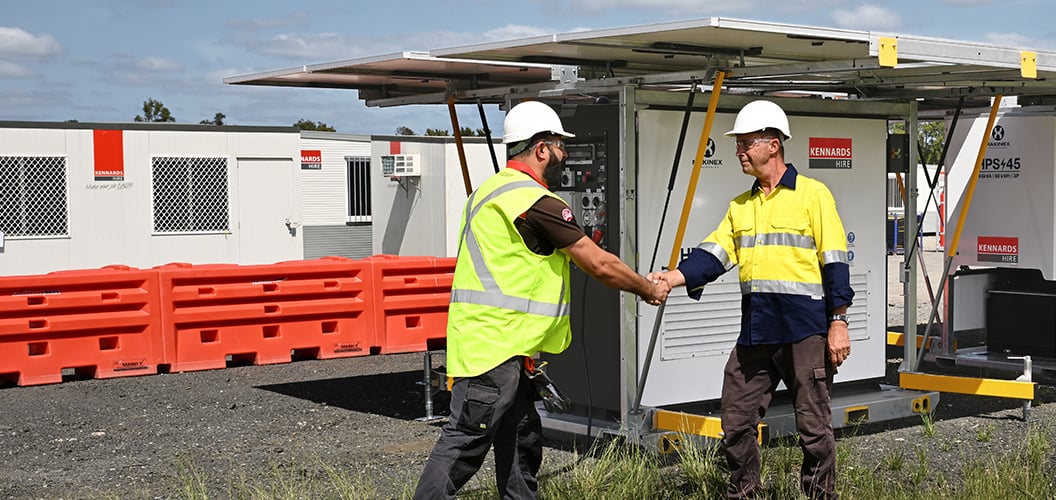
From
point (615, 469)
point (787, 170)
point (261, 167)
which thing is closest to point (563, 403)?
point (615, 469)

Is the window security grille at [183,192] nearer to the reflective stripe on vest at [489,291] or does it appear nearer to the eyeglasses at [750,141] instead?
the eyeglasses at [750,141]

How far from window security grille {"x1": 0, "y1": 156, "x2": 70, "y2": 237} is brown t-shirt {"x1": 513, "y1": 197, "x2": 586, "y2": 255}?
1634 centimetres

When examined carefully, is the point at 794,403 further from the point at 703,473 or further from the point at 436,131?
the point at 436,131

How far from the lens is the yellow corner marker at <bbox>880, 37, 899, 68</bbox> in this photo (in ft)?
22.6

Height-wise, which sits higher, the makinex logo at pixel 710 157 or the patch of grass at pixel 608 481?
the makinex logo at pixel 710 157

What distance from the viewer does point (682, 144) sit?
25.5 feet

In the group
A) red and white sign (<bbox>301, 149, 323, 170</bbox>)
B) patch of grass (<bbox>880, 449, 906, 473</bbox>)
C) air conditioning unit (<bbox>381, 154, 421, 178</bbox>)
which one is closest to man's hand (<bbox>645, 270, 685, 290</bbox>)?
patch of grass (<bbox>880, 449, 906, 473</bbox>)

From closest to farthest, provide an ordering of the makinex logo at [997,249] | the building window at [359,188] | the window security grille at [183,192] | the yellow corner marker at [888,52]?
the yellow corner marker at [888,52]
the makinex logo at [997,249]
the window security grille at [183,192]
the building window at [359,188]

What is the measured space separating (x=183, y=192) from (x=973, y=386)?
589 inches

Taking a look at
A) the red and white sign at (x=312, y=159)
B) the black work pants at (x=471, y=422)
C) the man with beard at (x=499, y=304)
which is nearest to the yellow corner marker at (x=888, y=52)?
the man with beard at (x=499, y=304)

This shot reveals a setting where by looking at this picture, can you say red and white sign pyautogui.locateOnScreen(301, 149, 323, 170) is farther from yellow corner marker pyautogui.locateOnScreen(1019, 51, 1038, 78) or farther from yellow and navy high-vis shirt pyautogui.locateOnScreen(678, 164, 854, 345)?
yellow and navy high-vis shirt pyautogui.locateOnScreen(678, 164, 854, 345)

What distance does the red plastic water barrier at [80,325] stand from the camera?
1185cm

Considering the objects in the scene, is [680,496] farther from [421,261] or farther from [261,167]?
[261,167]

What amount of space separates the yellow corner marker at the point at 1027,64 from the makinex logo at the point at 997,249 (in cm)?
342
